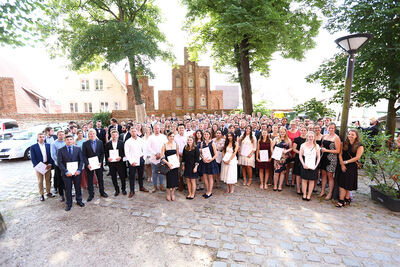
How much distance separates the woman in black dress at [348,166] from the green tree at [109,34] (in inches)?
529

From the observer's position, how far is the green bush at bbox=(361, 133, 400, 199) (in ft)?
17.0

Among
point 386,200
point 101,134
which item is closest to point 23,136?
point 101,134

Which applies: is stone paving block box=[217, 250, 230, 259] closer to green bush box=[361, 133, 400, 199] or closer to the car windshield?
green bush box=[361, 133, 400, 199]

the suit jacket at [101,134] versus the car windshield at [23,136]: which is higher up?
the suit jacket at [101,134]

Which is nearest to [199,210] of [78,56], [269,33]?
[269,33]

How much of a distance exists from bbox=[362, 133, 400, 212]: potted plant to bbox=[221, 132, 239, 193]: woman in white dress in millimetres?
3567

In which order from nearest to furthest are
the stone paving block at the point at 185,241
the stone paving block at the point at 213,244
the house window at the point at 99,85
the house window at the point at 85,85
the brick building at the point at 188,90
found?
the stone paving block at the point at 213,244 < the stone paving block at the point at 185,241 < the house window at the point at 85,85 < the house window at the point at 99,85 < the brick building at the point at 188,90

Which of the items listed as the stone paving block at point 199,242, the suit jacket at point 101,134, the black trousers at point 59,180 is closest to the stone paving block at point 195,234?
the stone paving block at point 199,242

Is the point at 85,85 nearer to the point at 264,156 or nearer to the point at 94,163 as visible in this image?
the point at 94,163

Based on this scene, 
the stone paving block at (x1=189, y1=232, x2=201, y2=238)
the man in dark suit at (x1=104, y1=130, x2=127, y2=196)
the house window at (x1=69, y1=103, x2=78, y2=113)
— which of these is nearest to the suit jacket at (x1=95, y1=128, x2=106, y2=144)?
the man in dark suit at (x1=104, y1=130, x2=127, y2=196)

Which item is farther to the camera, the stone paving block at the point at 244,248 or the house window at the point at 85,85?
the house window at the point at 85,85

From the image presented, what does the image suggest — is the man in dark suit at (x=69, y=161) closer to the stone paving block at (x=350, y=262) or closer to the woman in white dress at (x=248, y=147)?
the woman in white dress at (x=248, y=147)

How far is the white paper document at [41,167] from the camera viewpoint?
19.5ft

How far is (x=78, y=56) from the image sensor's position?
1555 centimetres
